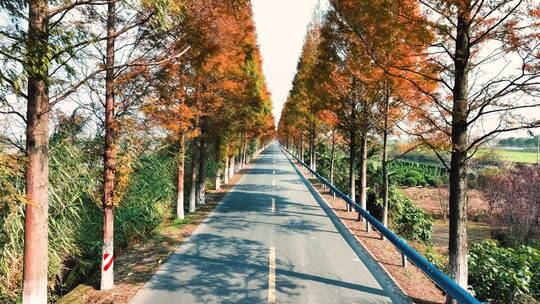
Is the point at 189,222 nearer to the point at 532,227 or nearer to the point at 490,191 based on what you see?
the point at 532,227

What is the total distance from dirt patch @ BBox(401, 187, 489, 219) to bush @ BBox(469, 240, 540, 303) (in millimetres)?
19832

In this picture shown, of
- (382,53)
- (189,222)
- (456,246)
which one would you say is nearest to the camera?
(456,246)

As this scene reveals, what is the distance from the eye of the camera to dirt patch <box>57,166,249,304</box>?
6613 millimetres

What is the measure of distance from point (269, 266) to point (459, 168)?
4.83 m

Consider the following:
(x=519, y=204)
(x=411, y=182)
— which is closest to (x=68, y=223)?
(x=519, y=204)

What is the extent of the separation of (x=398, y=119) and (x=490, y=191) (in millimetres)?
19108

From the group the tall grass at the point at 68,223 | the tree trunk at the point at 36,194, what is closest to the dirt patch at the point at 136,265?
the tall grass at the point at 68,223

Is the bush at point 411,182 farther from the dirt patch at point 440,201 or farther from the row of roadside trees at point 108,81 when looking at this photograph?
the row of roadside trees at point 108,81

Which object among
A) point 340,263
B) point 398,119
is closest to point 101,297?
point 340,263

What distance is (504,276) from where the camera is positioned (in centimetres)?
785

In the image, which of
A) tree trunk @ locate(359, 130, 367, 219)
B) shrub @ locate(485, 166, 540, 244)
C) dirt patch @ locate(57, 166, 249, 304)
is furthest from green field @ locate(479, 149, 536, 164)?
dirt patch @ locate(57, 166, 249, 304)

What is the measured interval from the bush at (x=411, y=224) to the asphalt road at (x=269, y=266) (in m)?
6.49

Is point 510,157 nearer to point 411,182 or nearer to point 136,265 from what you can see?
point 411,182

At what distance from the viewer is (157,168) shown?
15500 mm
